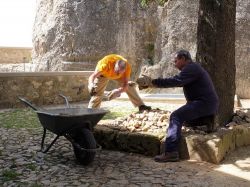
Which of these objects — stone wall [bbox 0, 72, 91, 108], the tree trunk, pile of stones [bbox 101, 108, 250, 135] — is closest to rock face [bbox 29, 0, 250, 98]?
stone wall [bbox 0, 72, 91, 108]

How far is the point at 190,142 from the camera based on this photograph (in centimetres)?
491

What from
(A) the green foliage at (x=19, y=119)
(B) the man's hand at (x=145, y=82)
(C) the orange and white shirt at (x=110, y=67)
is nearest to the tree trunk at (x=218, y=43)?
(B) the man's hand at (x=145, y=82)

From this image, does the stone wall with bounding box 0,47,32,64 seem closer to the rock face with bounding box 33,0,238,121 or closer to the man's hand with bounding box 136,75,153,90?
the rock face with bounding box 33,0,238,121

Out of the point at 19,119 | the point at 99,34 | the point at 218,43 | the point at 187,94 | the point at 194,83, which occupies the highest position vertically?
the point at 99,34

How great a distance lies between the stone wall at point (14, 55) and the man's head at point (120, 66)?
1499 cm

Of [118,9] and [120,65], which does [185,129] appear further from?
[118,9]

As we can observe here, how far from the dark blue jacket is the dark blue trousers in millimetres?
50

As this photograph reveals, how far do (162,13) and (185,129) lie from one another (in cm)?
905

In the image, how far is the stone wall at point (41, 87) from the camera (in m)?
10.0

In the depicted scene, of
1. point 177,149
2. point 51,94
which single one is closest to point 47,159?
point 177,149

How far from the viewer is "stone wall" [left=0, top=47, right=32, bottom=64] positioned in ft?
67.8

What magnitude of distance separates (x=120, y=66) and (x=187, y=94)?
1.61 meters

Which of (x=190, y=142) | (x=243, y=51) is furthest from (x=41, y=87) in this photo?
(x=190, y=142)

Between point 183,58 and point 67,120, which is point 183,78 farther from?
point 67,120
